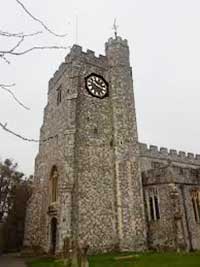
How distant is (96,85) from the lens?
22844 mm

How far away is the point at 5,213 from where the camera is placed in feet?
94.0

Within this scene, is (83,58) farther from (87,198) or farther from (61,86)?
(87,198)

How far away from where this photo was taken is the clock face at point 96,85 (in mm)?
22484

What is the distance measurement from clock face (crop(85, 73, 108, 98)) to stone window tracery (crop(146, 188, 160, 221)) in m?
7.77

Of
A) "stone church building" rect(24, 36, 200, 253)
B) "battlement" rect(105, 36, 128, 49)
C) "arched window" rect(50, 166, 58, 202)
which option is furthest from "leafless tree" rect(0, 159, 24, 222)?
"battlement" rect(105, 36, 128, 49)

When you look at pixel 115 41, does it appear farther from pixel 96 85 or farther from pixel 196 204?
pixel 196 204

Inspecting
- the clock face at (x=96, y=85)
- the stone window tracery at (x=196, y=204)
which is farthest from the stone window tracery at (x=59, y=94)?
the stone window tracery at (x=196, y=204)

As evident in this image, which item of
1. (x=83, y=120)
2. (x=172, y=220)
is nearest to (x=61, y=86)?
(x=83, y=120)

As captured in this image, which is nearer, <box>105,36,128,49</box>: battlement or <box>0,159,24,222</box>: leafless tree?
<box>105,36,128,49</box>: battlement

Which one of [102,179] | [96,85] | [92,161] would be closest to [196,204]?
[102,179]

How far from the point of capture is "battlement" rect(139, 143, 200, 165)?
88.3 feet

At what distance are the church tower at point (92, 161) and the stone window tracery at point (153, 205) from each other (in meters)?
0.56

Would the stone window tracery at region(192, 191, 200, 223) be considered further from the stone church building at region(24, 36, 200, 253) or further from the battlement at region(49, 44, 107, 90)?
the battlement at region(49, 44, 107, 90)

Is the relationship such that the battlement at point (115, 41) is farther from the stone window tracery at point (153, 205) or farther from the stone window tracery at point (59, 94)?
the stone window tracery at point (153, 205)
